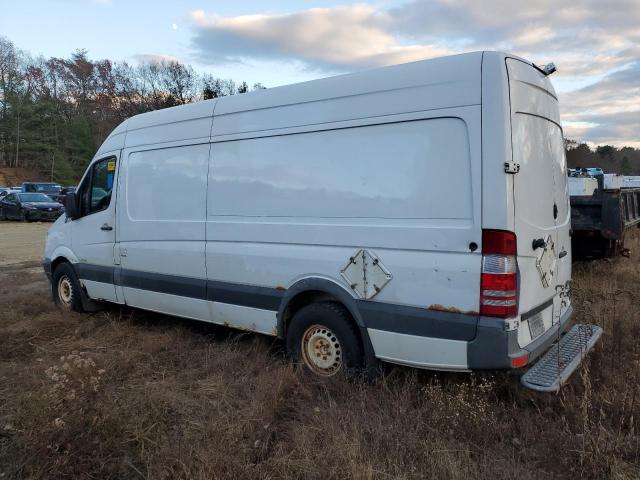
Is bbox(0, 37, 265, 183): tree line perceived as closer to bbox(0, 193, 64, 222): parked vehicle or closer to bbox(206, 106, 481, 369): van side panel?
bbox(0, 193, 64, 222): parked vehicle

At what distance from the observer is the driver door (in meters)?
6.15

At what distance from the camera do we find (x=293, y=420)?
3570 mm

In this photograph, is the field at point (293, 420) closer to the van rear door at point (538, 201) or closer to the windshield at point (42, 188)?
the van rear door at point (538, 201)

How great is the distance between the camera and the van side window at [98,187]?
6203mm

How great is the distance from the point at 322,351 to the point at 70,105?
67261mm

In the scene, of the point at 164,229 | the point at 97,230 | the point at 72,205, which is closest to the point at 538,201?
the point at 164,229

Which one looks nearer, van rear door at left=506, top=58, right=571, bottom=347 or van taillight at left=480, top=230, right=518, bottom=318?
van taillight at left=480, top=230, right=518, bottom=318

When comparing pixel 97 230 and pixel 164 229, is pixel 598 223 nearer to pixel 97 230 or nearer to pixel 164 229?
pixel 164 229

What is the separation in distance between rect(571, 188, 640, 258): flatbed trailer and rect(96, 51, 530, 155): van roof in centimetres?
480

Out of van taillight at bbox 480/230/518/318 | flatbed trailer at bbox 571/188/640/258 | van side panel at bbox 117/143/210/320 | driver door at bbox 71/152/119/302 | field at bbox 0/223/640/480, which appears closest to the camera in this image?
field at bbox 0/223/640/480

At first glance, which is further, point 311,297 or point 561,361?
point 311,297

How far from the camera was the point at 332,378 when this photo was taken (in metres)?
4.03

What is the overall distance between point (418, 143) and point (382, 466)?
2.09 meters

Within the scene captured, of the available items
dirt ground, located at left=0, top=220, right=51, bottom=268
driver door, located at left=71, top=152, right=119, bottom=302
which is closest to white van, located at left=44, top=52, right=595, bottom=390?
driver door, located at left=71, top=152, right=119, bottom=302
